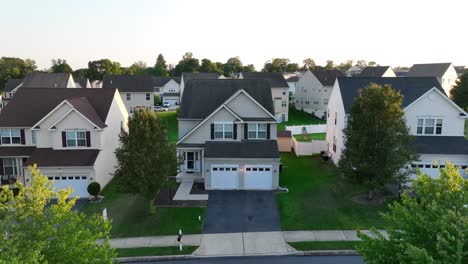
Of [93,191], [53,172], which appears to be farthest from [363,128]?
[53,172]

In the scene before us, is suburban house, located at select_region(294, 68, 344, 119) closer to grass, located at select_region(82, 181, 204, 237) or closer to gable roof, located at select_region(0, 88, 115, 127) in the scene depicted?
gable roof, located at select_region(0, 88, 115, 127)

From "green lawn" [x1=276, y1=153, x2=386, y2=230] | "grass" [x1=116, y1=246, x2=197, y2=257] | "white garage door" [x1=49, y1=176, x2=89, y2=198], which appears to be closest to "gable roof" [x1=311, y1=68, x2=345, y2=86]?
"green lawn" [x1=276, y1=153, x2=386, y2=230]

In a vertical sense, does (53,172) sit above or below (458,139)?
below

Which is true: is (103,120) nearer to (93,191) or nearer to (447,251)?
(93,191)

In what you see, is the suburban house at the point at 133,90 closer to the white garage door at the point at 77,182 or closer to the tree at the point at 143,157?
the white garage door at the point at 77,182

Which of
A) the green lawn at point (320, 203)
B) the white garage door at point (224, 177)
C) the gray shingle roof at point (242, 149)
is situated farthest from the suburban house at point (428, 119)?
the white garage door at point (224, 177)

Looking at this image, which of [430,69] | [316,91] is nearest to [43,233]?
[316,91]

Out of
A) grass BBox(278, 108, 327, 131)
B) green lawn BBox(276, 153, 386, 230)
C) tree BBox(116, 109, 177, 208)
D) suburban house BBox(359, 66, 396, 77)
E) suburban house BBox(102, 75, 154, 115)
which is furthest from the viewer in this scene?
suburban house BBox(359, 66, 396, 77)
